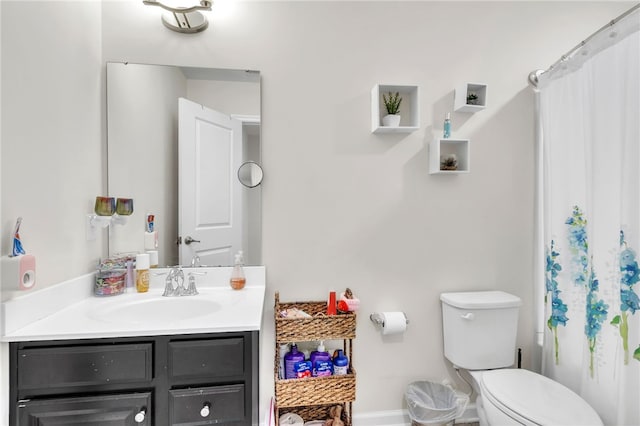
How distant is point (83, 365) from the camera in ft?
3.60

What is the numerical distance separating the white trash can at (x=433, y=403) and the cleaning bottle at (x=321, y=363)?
509mm

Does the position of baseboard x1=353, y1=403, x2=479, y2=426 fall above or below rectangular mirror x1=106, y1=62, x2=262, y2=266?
below

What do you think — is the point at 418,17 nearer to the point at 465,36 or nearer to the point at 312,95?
the point at 465,36

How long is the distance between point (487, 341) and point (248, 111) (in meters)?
1.70

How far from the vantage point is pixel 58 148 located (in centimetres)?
134

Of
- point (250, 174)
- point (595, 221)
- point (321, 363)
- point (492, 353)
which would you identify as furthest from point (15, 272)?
point (595, 221)

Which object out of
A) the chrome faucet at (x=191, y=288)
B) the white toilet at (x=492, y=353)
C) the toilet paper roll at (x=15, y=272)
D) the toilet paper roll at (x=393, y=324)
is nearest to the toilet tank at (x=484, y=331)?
the white toilet at (x=492, y=353)

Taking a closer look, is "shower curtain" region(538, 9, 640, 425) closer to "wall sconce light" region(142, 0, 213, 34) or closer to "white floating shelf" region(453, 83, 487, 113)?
"white floating shelf" region(453, 83, 487, 113)

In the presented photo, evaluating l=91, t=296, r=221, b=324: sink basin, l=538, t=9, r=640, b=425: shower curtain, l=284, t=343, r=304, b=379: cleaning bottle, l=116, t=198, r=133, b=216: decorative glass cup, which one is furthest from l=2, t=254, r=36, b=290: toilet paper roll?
l=538, t=9, r=640, b=425: shower curtain

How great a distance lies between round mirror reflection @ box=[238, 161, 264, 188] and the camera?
68.8 inches

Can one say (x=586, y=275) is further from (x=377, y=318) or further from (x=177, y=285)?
(x=177, y=285)

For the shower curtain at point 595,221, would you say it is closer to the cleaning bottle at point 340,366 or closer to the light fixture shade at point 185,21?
the cleaning bottle at point 340,366

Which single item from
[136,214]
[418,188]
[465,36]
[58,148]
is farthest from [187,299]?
[465,36]

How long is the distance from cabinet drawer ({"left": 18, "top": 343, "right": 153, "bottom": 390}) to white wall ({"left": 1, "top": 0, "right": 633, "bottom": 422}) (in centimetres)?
63
